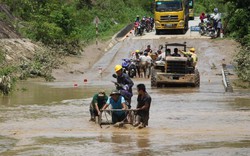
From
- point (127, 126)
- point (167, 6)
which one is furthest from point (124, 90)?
point (167, 6)

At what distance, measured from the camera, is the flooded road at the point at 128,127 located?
15.3 metres

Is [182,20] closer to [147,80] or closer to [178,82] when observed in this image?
[147,80]

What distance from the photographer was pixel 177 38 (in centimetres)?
5497

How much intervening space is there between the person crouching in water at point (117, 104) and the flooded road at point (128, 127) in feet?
1.20

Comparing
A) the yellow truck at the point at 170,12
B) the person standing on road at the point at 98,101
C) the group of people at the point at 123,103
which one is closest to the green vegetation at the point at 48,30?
the yellow truck at the point at 170,12

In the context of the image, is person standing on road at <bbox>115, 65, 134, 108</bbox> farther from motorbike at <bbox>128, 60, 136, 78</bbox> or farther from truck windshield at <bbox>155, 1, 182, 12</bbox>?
truck windshield at <bbox>155, 1, 182, 12</bbox>

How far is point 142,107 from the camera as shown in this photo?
18.4 metres

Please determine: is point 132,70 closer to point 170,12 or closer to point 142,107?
point 170,12

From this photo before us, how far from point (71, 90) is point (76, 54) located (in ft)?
60.0

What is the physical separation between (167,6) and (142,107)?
3936 cm

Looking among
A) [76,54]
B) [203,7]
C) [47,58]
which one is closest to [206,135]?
[47,58]

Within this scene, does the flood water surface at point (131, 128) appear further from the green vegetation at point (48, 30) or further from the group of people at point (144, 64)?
the group of people at point (144, 64)

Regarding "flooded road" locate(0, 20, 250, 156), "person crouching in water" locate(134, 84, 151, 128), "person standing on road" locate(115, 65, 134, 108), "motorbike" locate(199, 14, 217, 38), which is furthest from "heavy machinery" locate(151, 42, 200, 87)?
"motorbike" locate(199, 14, 217, 38)

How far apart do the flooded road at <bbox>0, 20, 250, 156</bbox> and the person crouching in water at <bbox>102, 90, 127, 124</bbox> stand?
366 mm
